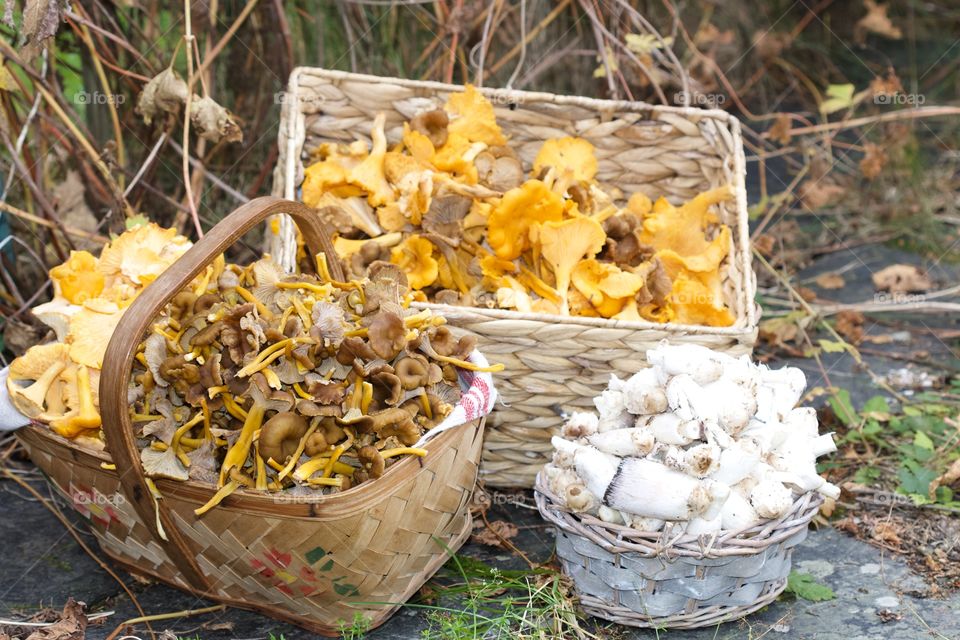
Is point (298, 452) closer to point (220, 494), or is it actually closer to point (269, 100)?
point (220, 494)

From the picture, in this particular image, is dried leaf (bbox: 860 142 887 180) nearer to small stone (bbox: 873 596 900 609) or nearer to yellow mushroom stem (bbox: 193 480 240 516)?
small stone (bbox: 873 596 900 609)

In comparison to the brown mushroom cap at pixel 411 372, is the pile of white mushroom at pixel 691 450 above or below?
below

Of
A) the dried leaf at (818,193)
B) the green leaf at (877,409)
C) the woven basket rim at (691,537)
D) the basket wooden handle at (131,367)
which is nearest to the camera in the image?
the basket wooden handle at (131,367)

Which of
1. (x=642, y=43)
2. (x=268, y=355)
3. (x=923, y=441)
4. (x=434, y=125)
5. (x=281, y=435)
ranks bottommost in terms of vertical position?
(x=923, y=441)

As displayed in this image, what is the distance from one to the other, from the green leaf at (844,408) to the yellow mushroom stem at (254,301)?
1551mm

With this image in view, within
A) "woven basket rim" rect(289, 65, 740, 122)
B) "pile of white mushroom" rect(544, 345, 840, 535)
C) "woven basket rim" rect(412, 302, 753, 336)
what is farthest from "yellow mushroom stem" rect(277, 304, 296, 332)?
"woven basket rim" rect(289, 65, 740, 122)

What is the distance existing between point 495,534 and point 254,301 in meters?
0.77

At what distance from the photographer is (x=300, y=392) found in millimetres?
1674

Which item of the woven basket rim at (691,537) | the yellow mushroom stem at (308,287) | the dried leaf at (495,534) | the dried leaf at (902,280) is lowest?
the dried leaf at (495,534)

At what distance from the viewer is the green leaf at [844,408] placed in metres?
2.54

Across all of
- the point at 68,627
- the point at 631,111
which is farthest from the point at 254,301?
the point at 631,111

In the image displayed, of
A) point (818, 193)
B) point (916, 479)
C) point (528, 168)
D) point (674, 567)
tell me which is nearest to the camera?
point (674, 567)

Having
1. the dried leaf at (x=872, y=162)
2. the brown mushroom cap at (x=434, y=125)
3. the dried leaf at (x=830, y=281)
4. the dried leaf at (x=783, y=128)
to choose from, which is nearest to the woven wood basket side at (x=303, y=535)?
the brown mushroom cap at (x=434, y=125)

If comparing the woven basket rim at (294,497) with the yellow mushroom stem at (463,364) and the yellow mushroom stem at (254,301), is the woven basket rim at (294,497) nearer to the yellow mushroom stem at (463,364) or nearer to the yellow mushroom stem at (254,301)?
the yellow mushroom stem at (463,364)
